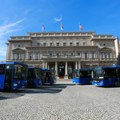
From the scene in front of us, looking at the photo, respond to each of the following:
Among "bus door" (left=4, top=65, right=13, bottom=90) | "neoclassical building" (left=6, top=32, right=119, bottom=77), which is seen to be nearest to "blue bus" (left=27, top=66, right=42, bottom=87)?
"bus door" (left=4, top=65, right=13, bottom=90)

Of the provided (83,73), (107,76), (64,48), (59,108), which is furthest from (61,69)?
(59,108)

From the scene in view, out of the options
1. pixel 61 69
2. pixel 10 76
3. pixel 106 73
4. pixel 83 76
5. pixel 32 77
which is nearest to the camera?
pixel 10 76

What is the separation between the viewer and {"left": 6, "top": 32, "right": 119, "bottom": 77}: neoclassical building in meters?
59.1

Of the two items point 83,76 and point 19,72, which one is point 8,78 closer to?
point 19,72

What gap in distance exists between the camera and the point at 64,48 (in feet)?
195

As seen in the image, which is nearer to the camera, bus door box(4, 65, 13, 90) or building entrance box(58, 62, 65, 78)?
bus door box(4, 65, 13, 90)

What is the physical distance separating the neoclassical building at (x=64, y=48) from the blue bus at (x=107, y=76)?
34.9 metres

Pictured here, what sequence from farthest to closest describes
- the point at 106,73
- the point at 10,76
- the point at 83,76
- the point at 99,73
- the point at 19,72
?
the point at 83,76 → the point at 99,73 → the point at 106,73 → the point at 19,72 → the point at 10,76

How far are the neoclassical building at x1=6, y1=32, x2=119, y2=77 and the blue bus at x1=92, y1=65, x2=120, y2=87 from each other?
115ft

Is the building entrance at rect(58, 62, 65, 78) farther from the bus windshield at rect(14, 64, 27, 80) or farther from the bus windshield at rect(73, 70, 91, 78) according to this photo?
the bus windshield at rect(14, 64, 27, 80)

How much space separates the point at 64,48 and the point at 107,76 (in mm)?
39649

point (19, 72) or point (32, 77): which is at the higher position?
point (19, 72)

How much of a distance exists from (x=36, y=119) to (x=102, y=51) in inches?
2261

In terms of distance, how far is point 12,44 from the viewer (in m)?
61.8
